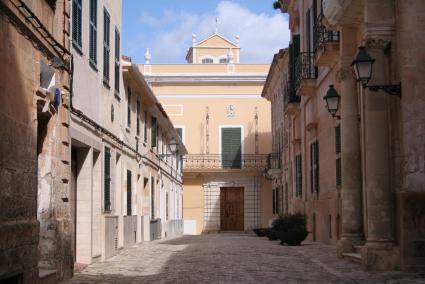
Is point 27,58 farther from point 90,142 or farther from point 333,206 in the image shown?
point 333,206

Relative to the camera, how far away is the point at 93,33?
15.8 meters

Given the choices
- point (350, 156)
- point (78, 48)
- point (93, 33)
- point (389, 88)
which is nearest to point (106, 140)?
point (93, 33)

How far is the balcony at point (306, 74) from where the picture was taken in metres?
24.0

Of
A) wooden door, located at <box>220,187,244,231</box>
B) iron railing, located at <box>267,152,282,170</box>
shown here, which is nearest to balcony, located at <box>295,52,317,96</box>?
iron railing, located at <box>267,152,282,170</box>

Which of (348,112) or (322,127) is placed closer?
(348,112)

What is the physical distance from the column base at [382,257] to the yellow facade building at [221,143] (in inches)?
1374

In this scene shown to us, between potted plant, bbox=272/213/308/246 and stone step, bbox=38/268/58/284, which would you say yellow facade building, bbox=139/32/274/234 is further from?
stone step, bbox=38/268/58/284

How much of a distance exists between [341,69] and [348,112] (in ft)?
3.13

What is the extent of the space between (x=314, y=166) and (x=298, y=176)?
419 centimetres

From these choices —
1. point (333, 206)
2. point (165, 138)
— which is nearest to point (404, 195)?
point (333, 206)

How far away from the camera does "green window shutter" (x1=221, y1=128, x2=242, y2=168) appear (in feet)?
159

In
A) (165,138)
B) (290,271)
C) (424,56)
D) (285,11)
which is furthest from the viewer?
(165,138)

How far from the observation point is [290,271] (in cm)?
1341

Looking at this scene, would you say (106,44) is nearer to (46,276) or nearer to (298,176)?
(46,276)
